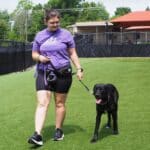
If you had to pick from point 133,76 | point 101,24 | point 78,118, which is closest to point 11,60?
point 133,76

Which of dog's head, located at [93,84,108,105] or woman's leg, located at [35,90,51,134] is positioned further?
dog's head, located at [93,84,108,105]

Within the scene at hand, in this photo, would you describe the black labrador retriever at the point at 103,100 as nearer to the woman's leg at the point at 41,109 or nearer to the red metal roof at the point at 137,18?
the woman's leg at the point at 41,109

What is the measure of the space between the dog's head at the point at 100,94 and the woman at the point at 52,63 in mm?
406

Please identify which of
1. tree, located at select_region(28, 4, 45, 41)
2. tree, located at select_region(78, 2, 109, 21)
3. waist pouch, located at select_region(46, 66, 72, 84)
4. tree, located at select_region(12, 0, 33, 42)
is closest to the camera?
waist pouch, located at select_region(46, 66, 72, 84)

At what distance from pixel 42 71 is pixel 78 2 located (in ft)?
372

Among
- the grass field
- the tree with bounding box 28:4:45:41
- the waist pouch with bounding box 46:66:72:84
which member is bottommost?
the tree with bounding box 28:4:45:41

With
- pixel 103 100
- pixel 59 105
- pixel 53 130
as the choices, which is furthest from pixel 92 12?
pixel 103 100

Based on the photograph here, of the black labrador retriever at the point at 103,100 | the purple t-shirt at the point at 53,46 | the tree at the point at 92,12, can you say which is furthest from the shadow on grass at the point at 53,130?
the tree at the point at 92,12

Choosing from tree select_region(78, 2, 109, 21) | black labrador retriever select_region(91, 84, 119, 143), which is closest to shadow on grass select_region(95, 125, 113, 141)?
black labrador retriever select_region(91, 84, 119, 143)

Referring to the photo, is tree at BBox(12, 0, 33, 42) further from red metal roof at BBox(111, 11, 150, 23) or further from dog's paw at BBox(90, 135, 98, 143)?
dog's paw at BBox(90, 135, 98, 143)

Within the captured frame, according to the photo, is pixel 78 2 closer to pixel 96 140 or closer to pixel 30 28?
pixel 30 28

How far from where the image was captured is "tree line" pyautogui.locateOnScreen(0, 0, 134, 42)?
10206cm

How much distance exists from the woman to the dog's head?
0.41m

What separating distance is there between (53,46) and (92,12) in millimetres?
116371
